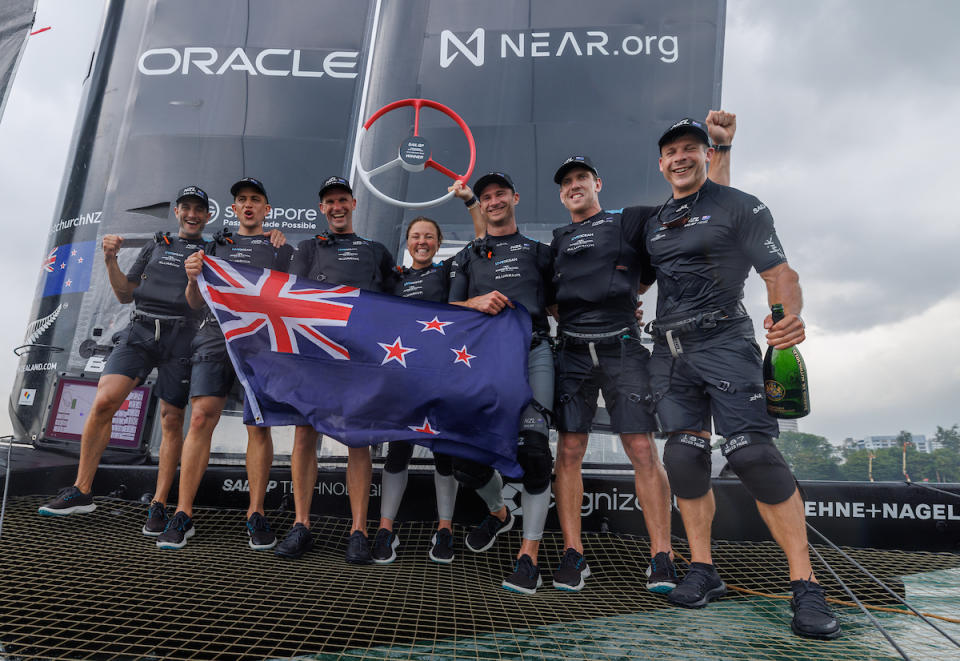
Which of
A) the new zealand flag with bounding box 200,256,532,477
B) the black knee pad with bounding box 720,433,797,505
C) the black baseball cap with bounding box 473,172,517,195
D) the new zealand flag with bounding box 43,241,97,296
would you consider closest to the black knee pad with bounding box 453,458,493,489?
the new zealand flag with bounding box 200,256,532,477

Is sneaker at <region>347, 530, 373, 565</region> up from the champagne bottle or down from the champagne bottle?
down

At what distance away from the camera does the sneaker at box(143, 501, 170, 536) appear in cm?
293

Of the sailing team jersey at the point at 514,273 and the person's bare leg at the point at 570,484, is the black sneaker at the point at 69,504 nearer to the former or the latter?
the sailing team jersey at the point at 514,273

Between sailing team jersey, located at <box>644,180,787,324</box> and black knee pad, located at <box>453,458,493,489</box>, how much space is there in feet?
3.65

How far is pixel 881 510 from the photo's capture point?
315 centimetres

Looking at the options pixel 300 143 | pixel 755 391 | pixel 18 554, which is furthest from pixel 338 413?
pixel 300 143

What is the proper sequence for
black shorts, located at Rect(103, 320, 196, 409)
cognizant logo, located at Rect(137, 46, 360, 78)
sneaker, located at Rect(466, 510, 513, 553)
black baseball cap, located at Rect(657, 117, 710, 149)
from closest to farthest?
1. black baseball cap, located at Rect(657, 117, 710, 149)
2. sneaker, located at Rect(466, 510, 513, 553)
3. black shorts, located at Rect(103, 320, 196, 409)
4. cognizant logo, located at Rect(137, 46, 360, 78)

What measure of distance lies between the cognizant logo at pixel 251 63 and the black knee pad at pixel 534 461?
4.34m

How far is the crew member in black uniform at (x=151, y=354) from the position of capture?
3.18m

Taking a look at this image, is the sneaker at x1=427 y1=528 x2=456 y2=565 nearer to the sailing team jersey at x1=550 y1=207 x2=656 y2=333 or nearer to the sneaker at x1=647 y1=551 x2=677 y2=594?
the sneaker at x1=647 y1=551 x2=677 y2=594

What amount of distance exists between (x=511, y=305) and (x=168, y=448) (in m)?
2.10

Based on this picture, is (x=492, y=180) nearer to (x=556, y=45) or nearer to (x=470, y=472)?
(x=470, y=472)

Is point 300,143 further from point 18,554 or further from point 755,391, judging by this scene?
point 755,391

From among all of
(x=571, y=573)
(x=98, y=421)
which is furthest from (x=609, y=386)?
(x=98, y=421)
